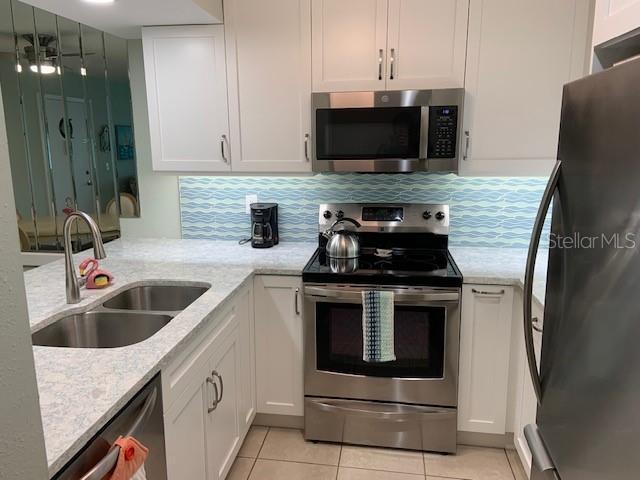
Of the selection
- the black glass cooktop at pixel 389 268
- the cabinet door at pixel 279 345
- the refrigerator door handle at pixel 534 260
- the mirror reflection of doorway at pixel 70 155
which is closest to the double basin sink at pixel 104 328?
the cabinet door at pixel 279 345

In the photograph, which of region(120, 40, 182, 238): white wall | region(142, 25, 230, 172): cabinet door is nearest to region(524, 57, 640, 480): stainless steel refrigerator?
region(142, 25, 230, 172): cabinet door

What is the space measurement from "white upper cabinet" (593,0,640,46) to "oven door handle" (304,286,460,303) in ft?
3.92

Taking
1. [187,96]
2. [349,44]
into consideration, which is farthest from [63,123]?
[349,44]

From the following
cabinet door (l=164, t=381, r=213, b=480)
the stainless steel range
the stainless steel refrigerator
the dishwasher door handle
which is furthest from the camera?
the stainless steel range

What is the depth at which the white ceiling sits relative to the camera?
212 centimetres

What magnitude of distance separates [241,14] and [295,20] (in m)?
0.29

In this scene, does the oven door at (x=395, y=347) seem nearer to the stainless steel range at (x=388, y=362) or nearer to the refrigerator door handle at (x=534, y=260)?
the stainless steel range at (x=388, y=362)

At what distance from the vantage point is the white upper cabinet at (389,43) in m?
2.27

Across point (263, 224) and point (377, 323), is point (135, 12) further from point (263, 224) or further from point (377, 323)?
point (377, 323)

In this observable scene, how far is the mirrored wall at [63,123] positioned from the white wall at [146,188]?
0.17ft

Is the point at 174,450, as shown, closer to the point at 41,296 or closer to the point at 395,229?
the point at 41,296

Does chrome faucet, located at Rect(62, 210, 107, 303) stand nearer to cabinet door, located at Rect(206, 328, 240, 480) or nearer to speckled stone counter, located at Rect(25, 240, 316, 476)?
speckled stone counter, located at Rect(25, 240, 316, 476)

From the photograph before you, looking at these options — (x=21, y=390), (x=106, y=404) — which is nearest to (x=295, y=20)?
(x=106, y=404)

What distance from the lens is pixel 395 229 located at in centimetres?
262
